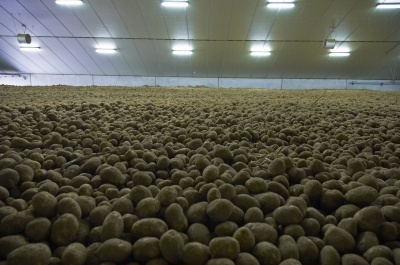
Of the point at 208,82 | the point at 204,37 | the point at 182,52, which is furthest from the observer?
the point at 208,82

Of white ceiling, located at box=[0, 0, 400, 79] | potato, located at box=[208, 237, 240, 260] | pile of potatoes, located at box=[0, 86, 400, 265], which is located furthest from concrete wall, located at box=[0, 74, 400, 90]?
potato, located at box=[208, 237, 240, 260]

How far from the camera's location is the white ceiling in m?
6.54

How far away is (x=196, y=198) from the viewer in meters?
1.08

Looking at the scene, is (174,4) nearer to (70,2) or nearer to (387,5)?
(70,2)

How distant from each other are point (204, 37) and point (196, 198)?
278 inches

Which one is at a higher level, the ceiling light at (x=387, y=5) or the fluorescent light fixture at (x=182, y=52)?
the ceiling light at (x=387, y=5)

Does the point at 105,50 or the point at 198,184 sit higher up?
the point at 105,50

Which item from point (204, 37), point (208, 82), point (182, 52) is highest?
point (204, 37)

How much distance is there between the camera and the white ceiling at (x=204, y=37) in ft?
21.5

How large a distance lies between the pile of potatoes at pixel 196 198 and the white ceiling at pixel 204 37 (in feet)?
16.9

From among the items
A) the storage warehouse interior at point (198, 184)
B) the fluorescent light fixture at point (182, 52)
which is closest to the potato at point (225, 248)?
the storage warehouse interior at point (198, 184)

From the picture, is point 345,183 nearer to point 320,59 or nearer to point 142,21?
point 142,21

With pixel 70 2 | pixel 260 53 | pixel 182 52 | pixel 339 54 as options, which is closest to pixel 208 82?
pixel 182 52

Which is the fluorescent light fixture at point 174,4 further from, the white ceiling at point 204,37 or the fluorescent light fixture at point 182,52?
the fluorescent light fixture at point 182,52
